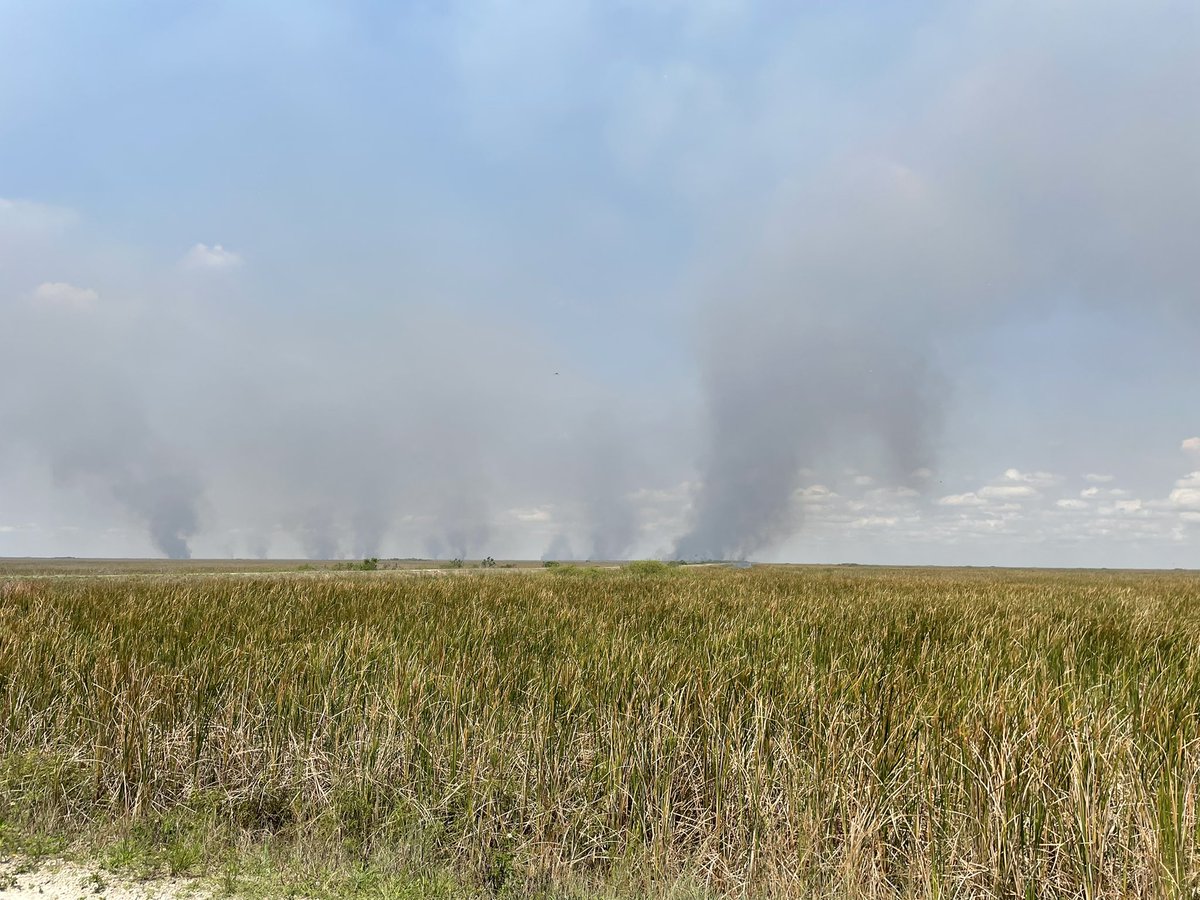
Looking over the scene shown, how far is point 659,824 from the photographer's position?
3295 mm

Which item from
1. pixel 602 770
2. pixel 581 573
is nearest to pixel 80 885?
pixel 602 770

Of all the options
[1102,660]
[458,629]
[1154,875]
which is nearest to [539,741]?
[1154,875]

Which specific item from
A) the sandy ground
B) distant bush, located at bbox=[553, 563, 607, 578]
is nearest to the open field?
the sandy ground

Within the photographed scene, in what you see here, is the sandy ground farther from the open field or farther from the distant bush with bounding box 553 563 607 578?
the distant bush with bounding box 553 563 607 578

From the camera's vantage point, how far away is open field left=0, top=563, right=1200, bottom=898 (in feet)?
9.61

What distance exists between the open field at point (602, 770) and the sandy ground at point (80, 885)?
0.15 m

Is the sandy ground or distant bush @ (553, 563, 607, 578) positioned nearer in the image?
the sandy ground

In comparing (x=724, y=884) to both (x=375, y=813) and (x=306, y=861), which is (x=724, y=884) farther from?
(x=306, y=861)

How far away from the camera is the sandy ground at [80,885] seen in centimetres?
298

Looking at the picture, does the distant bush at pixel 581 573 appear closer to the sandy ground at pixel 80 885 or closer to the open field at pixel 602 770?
the open field at pixel 602 770

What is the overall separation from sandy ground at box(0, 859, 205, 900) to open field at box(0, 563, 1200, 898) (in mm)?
147

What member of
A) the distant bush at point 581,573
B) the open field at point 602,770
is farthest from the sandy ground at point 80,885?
the distant bush at point 581,573

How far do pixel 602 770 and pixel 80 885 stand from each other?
9.44 feet

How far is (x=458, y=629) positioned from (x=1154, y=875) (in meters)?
6.13
